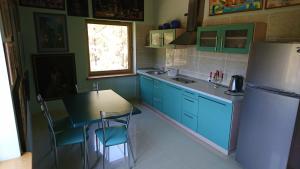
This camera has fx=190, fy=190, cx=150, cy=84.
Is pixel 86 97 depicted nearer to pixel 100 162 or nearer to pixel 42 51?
pixel 100 162

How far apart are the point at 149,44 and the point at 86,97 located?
2.38 m

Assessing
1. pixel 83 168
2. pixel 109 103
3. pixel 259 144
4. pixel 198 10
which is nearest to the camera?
pixel 259 144

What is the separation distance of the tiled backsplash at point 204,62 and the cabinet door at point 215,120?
630 millimetres

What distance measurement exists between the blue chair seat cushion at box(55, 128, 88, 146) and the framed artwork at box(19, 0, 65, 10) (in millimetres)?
2482

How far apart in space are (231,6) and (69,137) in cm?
293

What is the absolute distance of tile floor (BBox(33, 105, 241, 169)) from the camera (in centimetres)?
243

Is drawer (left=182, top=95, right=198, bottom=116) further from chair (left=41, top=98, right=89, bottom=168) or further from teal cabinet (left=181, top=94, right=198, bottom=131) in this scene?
chair (left=41, top=98, right=89, bottom=168)

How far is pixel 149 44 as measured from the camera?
4.63m

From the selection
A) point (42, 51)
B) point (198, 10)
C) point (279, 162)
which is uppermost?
point (198, 10)

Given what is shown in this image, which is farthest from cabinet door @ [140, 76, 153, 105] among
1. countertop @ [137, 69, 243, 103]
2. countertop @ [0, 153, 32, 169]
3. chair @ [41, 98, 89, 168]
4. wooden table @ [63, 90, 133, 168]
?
countertop @ [0, 153, 32, 169]

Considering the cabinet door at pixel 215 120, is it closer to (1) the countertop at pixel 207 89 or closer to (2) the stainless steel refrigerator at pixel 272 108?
(1) the countertop at pixel 207 89

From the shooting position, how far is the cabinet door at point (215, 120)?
257 centimetres

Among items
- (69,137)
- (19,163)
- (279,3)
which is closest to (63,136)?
(69,137)

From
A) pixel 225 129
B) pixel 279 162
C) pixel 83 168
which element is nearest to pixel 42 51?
pixel 83 168
